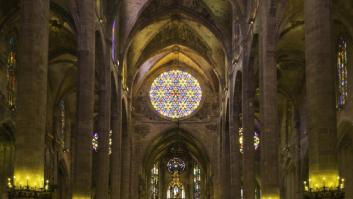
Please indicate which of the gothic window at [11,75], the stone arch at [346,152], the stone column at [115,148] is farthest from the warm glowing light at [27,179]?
the stone column at [115,148]

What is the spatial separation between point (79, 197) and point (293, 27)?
54.8ft

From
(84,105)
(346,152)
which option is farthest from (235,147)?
(84,105)

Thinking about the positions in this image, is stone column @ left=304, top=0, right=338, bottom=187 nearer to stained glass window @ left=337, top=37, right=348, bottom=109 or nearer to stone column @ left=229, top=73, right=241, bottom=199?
stained glass window @ left=337, top=37, right=348, bottom=109

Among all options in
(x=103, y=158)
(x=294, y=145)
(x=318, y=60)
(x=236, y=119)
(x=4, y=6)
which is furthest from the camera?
(x=294, y=145)

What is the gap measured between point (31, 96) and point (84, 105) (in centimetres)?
957

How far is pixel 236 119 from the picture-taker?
4462 centimetres

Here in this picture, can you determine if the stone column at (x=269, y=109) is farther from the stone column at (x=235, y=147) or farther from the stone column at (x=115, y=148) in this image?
the stone column at (x=115, y=148)

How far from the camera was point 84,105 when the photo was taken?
2973 centimetres

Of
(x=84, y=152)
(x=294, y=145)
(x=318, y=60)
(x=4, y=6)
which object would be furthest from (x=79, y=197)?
(x=294, y=145)

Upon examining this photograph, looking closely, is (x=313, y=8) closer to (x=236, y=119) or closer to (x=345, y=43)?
(x=345, y=43)

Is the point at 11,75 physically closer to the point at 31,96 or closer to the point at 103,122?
the point at 103,122

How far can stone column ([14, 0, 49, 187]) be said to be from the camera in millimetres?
19828

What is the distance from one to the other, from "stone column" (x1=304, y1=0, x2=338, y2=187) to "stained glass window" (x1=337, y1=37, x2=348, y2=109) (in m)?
16.4

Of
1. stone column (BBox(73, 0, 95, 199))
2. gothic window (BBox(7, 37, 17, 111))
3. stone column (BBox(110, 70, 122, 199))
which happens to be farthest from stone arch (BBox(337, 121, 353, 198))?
gothic window (BBox(7, 37, 17, 111))
